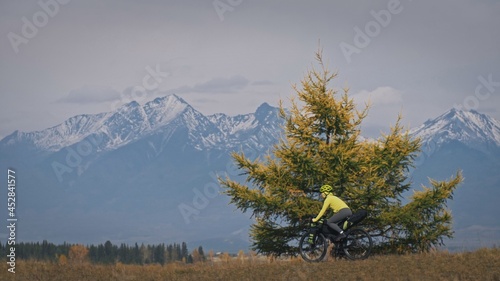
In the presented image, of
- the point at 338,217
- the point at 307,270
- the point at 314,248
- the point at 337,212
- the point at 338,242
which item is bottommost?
the point at 307,270

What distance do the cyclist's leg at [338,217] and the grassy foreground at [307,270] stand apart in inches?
47.1

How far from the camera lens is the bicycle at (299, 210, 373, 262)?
21281 millimetres

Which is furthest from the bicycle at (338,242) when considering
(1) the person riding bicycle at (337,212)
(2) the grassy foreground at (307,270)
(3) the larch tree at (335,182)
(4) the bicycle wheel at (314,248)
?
(3) the larch tree at (335,182)

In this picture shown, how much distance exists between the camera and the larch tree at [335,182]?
27375mm

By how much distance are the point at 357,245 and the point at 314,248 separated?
4.73ft

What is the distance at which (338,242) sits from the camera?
2175cm

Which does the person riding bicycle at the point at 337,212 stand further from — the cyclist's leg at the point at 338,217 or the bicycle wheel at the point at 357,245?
the bicycle wheel at the point at 357,245

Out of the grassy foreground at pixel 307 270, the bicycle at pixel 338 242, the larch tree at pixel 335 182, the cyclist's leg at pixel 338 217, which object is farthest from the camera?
the larch tree at pixel 335 182

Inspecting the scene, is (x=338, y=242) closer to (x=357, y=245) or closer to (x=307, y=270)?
(x=357, y=245)

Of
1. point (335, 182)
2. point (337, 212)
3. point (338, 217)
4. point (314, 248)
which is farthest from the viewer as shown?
point (335, 182)

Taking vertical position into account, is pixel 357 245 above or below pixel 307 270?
above

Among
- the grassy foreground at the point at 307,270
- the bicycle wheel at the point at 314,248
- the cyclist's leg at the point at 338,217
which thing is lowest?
the grassy foreground at the point at 307,270

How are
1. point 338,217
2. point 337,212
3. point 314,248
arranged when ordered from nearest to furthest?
point 338,217
point 337,212
point 314,248

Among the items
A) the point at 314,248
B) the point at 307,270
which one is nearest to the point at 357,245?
the point at 314,248
